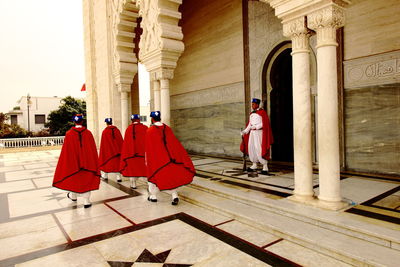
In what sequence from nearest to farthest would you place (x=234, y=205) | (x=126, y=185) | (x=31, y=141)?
(x=234, y=205), (x=126, y=185), (x=31, y=141)

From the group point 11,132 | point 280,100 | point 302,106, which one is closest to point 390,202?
point 302,106

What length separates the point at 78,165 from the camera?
14.3 feet

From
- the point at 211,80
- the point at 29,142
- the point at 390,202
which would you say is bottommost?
the point at 390,202

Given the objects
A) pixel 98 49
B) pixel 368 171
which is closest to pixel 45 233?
pixel 368 171

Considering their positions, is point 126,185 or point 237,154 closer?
point 126,185

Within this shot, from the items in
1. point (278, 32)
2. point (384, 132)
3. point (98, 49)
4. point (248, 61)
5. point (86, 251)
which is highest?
point (98, 49)

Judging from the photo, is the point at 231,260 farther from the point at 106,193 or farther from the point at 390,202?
the point at 106,193

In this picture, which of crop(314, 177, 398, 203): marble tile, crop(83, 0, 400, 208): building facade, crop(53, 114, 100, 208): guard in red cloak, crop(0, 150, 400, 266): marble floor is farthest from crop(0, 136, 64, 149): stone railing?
crop(314, 177, 398, 203): marble tile

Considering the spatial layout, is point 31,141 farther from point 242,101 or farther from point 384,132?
point 384,132

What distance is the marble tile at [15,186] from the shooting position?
5944mm

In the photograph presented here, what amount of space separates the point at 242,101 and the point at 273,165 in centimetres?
214

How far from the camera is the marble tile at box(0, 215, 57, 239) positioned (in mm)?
3423

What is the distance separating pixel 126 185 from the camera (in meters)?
5.90

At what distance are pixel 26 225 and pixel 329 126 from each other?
4.24m
